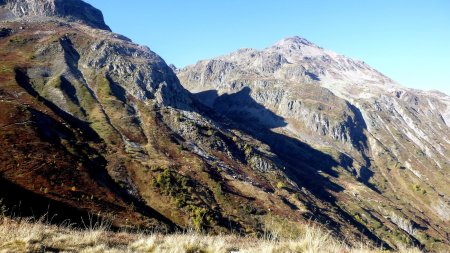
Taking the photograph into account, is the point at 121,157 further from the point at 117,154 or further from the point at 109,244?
the point at 109,244

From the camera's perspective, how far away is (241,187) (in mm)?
126375

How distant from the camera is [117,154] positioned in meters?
109

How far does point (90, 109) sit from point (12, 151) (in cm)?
6260

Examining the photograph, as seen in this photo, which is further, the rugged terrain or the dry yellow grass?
the rugged terrain

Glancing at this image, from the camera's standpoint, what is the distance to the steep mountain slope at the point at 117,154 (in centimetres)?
A: 7581

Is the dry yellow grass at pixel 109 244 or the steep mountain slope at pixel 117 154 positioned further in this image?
the steep mountain slope at pixel 117 154

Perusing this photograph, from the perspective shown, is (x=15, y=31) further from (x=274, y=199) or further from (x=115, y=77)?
(x=274, y=199)

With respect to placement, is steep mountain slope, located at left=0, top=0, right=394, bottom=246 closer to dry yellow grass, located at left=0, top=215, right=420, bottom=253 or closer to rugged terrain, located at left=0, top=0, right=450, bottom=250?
rugged terrain, located at left=0, top=0, right=450, bottom=250

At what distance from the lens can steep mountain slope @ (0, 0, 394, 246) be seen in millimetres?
75812

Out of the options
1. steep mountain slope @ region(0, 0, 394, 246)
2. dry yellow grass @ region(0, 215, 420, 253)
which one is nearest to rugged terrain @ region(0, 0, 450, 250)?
steep mountain slope @ region(0, 0, 394, 246)

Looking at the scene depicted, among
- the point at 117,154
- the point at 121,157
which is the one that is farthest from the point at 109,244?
the point at 117,154

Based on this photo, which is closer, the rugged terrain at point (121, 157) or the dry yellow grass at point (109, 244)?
the dry yellow grass at point (109, 244)

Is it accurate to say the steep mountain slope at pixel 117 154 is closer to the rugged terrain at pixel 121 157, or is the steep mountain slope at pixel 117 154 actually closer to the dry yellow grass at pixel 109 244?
the rugged terrain at pixel 121 157

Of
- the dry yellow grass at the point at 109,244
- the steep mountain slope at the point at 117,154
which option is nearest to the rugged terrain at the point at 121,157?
the steep mountain slope at the point at 117,154
